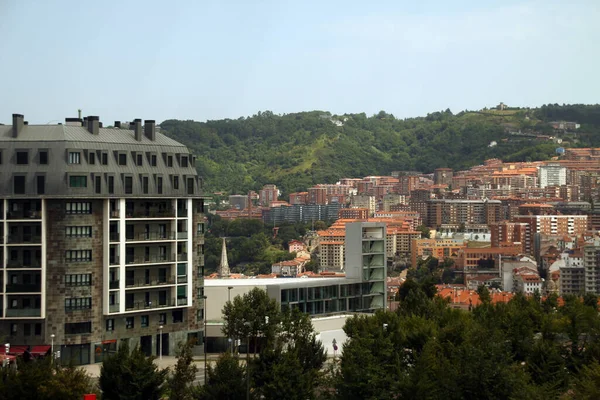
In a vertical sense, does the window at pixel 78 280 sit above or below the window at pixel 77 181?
below

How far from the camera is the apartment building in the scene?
4338cm

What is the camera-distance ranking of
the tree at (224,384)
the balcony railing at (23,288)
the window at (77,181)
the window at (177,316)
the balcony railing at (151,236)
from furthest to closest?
the window at (177,316), the balcony railing at (151,236), the window at (77,181), the balcony railing at (23,288), the tree at (224,384)

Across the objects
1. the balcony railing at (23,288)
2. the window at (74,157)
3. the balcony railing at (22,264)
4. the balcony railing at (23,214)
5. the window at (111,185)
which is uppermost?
the window at (74,157)

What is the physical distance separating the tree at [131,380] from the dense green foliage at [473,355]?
195 inches

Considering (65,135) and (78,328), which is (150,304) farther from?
(65,135)

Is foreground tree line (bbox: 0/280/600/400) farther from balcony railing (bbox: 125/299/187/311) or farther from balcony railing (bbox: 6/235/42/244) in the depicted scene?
balcony railing (bbox: 6/235/42/244)

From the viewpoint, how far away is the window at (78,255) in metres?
43.6

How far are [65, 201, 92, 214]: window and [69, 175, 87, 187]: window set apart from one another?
0.60 metres

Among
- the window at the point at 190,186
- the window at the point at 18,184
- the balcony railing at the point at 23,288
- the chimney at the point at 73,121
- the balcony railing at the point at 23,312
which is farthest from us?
the window at the point at 190,186

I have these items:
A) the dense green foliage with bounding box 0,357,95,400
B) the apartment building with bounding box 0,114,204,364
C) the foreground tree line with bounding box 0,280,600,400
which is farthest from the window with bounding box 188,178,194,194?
the dense green foliage with bounding box 0,357,95,400

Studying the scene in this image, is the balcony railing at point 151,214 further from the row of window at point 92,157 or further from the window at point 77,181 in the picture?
the window at point 77,181

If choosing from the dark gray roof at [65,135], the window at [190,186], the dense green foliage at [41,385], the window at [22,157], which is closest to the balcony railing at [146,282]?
the window at [190,186]

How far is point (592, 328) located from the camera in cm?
4547

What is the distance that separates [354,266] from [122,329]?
1448 centimetres
